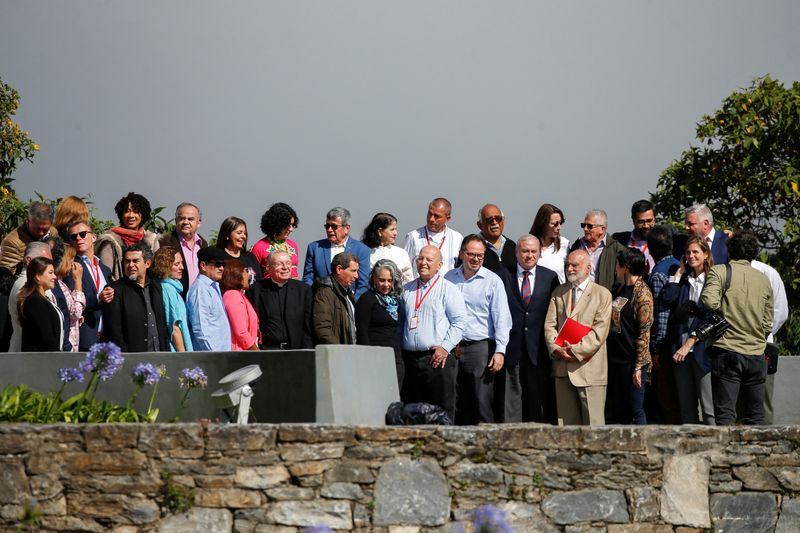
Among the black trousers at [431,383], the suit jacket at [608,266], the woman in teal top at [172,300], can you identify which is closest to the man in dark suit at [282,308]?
the woman in teal top at [172,300]

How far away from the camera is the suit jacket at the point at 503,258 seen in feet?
35.1

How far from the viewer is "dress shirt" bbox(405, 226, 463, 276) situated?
11.0 meters

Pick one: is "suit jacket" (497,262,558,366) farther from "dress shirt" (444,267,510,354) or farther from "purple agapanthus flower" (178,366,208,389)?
"purple agapanthus flower" (178,366,208,389)

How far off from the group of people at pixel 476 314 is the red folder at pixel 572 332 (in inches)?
0.4

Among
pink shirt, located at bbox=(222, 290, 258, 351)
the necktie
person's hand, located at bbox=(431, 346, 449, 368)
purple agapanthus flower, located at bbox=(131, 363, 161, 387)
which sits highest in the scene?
the necktie

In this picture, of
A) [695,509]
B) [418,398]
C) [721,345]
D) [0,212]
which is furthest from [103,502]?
[0,212]

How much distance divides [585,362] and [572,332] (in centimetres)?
26

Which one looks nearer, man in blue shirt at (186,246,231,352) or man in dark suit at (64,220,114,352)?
man in blue shirt at (186,246,231,352)

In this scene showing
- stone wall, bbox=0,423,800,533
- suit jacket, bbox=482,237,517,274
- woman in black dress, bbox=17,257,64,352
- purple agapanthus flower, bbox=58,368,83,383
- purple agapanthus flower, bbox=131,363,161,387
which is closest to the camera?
stone wall, bbox=0,423,800,533

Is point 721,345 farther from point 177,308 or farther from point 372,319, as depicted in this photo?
point 177,308

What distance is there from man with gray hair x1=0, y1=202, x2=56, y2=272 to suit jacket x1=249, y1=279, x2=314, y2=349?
1.86 meters

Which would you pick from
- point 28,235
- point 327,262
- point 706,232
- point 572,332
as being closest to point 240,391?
point 327,262

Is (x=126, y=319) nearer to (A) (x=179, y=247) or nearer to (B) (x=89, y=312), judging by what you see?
(B) (x=89, y=312)

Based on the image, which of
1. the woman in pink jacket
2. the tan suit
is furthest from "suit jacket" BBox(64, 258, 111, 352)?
the tan suit
